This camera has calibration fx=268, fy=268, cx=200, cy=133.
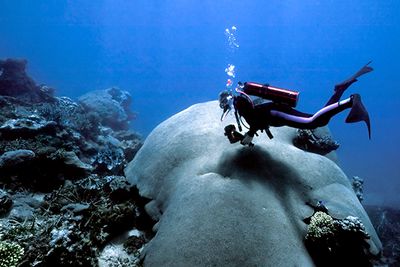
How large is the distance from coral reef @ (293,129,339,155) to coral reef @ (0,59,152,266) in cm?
457

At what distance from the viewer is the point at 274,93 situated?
17.2 ft

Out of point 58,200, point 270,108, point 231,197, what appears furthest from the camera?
→ point 58,200

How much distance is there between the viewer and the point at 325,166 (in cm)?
611

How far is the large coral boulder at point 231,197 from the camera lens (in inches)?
163

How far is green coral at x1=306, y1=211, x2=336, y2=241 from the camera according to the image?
4586 millimetres

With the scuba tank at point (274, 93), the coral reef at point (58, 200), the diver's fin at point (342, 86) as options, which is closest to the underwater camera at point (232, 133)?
the scuba tank at point (274, 93)

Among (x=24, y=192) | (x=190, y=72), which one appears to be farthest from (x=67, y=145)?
(x=190, y=72)

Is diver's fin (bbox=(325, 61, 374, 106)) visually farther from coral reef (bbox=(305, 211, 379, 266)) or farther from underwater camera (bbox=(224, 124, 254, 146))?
coral reef (bbox=(305, 211, 379, 266))

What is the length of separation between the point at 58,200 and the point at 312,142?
263 inches

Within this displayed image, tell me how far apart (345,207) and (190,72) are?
478ft

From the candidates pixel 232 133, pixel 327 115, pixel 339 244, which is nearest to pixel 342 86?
pixel 327 115

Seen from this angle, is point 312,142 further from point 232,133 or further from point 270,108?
point 232,133

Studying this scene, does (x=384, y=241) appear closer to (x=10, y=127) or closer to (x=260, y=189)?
(x=260, y=189)

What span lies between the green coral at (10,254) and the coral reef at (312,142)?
6.47 m
